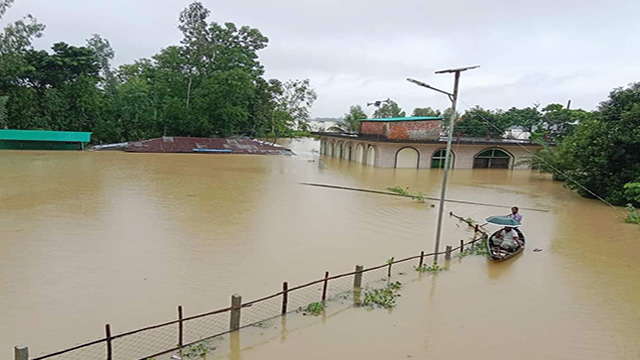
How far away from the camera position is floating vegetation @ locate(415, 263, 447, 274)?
8.69m

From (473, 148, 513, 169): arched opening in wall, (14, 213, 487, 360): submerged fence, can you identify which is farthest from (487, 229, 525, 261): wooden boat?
(473, 148, 513, 169): arched opening in wall

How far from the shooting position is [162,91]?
3619cm

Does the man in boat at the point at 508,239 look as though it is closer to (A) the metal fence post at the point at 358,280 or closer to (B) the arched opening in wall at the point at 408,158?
(A) the metal fence post at the point at 358,280

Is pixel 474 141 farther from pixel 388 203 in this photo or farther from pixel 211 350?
pixel 211 350

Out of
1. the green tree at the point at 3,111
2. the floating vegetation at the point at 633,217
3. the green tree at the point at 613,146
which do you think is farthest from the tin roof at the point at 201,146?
the floating vegetation at the point at 633,217

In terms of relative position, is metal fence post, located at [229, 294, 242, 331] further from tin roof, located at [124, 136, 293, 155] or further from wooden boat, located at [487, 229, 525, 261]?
→ tin roof, located at [124, 136, 293, 155]

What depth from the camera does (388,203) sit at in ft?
51.8

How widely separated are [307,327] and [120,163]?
71.3 feet

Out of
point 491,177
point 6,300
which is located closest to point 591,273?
point 6,300

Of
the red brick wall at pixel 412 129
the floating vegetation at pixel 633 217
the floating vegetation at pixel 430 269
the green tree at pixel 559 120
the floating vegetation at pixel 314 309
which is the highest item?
the green tree at pixel 559 120

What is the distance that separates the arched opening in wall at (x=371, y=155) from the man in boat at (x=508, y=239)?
1769 centimetres

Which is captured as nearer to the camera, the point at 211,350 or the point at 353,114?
the point at 211,350

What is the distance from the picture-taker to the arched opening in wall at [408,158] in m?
27.6

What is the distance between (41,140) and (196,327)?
2971 cm
